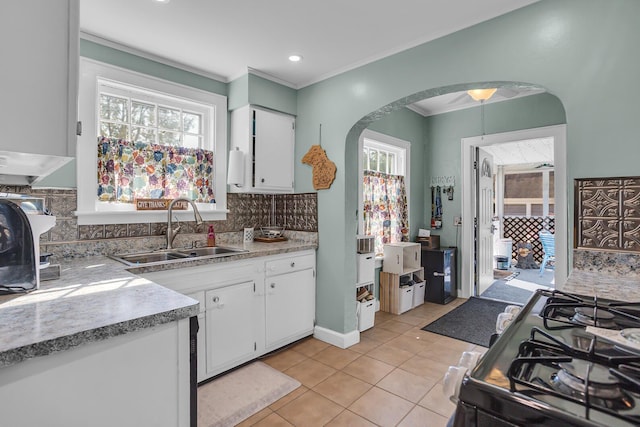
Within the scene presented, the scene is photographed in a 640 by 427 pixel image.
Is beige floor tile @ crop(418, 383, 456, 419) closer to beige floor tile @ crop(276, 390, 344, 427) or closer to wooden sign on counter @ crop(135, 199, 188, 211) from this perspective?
beige floor tile @ crop(276, 390, 344, 427)

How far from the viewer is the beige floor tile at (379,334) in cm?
308

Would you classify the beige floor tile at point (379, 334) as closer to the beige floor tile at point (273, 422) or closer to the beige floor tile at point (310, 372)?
the beige floor tile at point (310, 372)

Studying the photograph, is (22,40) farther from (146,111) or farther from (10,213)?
(146,111)

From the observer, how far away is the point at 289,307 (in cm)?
284

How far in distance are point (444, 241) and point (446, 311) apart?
42.0 inches

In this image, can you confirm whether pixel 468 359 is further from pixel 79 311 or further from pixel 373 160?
pixel 373 160

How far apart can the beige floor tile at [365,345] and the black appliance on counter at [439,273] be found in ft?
4.96

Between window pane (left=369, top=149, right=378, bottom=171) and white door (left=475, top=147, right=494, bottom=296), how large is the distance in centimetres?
139

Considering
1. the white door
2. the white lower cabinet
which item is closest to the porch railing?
the white door

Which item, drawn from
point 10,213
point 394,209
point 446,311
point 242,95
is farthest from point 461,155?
point 10,213

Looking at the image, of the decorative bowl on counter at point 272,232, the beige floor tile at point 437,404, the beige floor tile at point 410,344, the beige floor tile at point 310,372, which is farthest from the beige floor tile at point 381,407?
the decorative bowl on counter at point 272,232

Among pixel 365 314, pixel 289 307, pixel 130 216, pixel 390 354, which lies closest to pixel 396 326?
pixel 365 314

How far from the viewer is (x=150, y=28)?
2209mm

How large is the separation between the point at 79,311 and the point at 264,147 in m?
2.16
